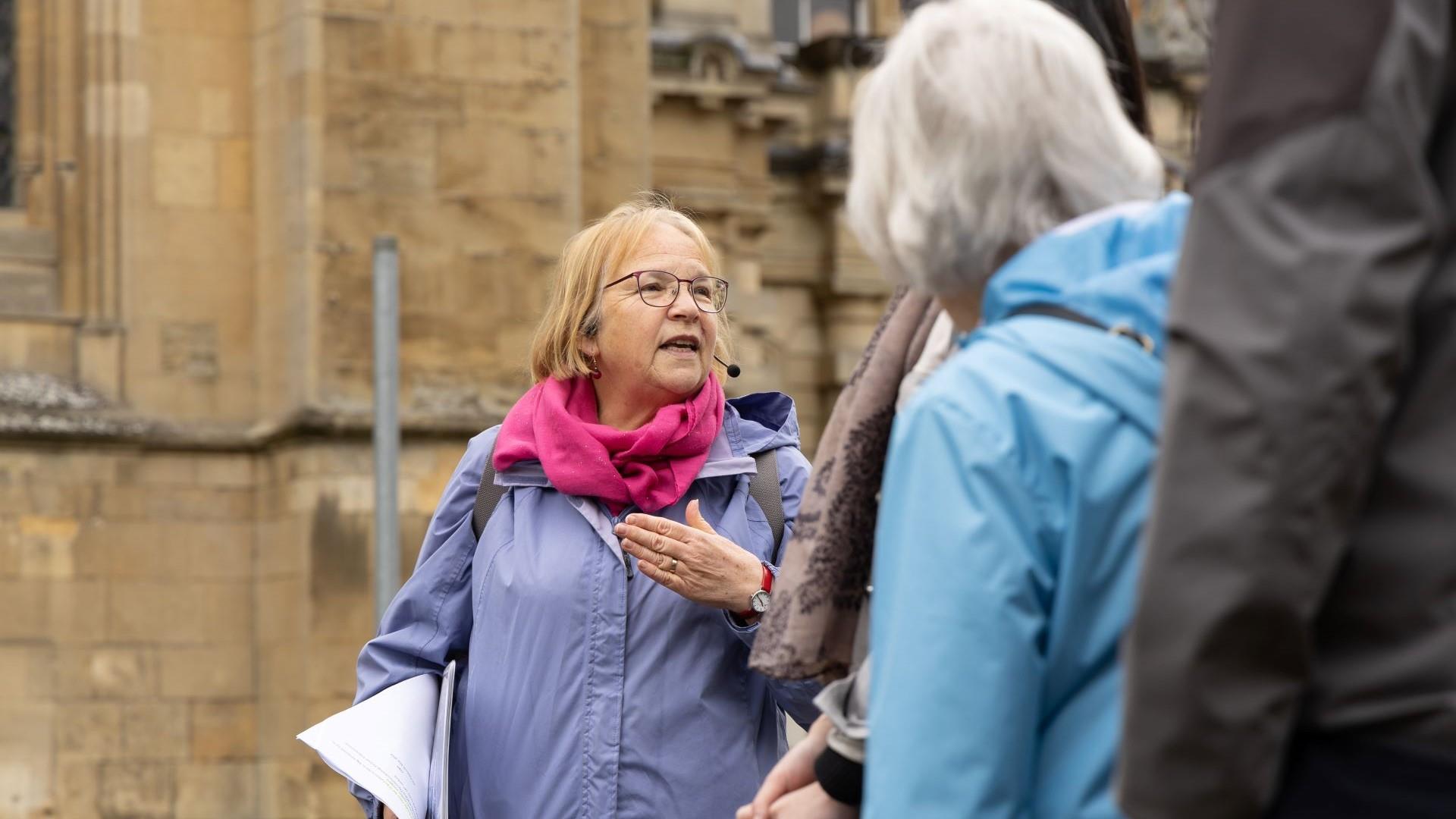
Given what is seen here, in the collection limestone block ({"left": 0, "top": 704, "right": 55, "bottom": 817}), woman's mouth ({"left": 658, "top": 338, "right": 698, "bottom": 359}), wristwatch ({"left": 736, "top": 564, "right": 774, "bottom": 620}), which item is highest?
woman's mouth ({"left": 658, "top": 338, "right": 698, "bottom": 359})

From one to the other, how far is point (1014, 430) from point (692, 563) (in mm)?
1595

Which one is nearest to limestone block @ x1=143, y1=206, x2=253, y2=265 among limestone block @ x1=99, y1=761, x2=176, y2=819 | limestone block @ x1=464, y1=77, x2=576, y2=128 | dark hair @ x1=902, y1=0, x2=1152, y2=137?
limestone block @ x1=464, y1=77, x2=576, y2=128

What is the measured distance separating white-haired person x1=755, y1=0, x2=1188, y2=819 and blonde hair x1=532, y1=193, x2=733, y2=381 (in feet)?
5.82

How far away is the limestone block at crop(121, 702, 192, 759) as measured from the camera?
10.4 metres

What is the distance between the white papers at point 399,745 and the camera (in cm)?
369

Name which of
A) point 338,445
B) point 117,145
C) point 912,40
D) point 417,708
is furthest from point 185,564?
point 912,40

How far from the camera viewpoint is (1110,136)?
224cm

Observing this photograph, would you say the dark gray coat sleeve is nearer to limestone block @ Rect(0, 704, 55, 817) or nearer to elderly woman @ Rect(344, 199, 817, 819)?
elderly woman @ Rect(344, 199, 817, 819)

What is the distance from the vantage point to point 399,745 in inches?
147

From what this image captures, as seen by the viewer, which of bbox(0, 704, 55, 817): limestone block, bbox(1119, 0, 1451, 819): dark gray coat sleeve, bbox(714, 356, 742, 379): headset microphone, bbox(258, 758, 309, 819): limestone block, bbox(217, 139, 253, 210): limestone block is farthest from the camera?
bbox(217, 139, 253, 210): limestone block

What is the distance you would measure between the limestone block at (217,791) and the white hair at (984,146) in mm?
8829

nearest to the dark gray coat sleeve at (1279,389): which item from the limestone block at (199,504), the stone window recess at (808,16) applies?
the limestone block at (199,504)

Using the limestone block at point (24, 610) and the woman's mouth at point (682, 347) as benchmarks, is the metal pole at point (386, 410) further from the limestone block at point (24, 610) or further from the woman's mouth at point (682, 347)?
the woman's mouth at point (682, 347)

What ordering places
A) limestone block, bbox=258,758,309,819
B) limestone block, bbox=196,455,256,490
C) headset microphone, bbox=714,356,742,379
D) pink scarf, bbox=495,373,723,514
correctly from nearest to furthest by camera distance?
pink scarf, bbox=495,373,723,514
headset microphone, bbox=714,356,742,379
limestone block, bbox=258,758,309,819
limestone block, bbox=196,455,256,490
